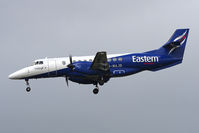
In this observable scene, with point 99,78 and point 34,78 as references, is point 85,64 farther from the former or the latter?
point 34,78

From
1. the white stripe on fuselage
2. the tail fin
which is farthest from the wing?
the tail fin

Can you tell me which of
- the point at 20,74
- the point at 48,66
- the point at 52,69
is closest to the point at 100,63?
the point at 52,69

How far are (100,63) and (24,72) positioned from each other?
27.4 feet

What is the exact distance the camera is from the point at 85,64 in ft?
107

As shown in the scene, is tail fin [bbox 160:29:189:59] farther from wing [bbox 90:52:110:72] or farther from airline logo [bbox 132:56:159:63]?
wing [bbox 90:52:110:72]

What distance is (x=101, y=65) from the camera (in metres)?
32.0

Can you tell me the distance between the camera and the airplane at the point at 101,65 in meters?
32.4

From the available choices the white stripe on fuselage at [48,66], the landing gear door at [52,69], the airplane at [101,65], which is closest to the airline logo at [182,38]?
the airplane at [101,65]

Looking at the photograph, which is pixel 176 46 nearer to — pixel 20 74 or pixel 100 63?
pixel 100 63

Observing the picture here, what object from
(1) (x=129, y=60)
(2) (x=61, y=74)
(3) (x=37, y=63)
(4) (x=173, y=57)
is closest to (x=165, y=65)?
(4) (x=173, y=57)

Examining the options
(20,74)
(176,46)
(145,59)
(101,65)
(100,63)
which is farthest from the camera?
(176,46)

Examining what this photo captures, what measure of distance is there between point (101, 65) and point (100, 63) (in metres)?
0.28

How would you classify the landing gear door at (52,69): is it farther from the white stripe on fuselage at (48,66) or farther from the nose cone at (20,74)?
the nose cone at (20,74)

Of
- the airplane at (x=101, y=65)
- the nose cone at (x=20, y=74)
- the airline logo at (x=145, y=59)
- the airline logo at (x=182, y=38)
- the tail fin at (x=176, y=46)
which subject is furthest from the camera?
the airline logo at (x=182, y=38)
